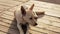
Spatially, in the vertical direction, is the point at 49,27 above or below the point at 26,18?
below

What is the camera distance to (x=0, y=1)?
348 cm

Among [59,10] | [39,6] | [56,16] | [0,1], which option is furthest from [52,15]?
[0,1]

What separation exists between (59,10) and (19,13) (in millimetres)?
1229

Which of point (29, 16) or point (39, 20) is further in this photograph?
point (39, 20)

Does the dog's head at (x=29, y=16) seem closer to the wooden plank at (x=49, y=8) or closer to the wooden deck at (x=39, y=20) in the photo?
the wooden deck at (x=39, y=20)

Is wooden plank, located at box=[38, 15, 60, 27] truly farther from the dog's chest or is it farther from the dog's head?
the dog's head

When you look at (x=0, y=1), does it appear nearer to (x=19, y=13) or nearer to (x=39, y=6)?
(x=39, y=6)


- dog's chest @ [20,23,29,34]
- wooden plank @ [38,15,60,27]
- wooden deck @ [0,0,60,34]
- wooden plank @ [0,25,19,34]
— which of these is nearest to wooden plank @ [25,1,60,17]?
wooden deck @ [0,0,60,34]

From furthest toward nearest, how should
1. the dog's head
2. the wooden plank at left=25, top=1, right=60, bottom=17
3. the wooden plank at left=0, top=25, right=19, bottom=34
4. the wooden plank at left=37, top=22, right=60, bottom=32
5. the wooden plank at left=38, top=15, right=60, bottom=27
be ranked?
the wooden plank at left=25, top=1, right=60, bottom=17 → the wooden plank at left=38, top=15, right=60, bottom=27 → the wooden plank at left=37, top=22, right=60, bottom=32 → the wooden plank at left=0, top=25, right=19, bottom=34 → the dog's head

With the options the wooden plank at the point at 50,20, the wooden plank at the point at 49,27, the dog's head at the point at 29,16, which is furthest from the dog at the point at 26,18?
the wooden plank at the point at 50,20

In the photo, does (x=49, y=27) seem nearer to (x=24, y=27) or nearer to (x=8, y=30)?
(x=24, y=27)

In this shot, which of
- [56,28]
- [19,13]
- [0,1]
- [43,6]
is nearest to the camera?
[19,13]

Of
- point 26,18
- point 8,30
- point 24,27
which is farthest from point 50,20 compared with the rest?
point 8,30

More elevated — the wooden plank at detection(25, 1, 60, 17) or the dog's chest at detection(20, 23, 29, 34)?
the wooden plank at detection(25, 1, 60, 17)
